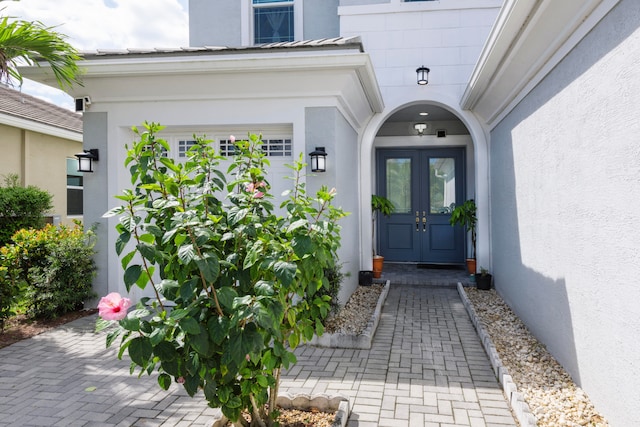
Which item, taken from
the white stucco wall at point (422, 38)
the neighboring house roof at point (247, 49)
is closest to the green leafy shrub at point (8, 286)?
the neighboring house roof at point (247, 49)

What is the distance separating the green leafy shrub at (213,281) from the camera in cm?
224

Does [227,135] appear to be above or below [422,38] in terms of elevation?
below

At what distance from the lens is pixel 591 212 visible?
3447 mm

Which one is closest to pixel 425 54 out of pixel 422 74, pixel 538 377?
pixel 422 74

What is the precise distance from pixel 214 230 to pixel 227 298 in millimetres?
455

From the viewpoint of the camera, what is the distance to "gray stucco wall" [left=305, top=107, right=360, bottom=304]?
6.17m

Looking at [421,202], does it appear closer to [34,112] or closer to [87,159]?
[87,159]

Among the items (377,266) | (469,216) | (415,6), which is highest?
(415,6)

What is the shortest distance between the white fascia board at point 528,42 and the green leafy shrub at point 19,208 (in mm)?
9562

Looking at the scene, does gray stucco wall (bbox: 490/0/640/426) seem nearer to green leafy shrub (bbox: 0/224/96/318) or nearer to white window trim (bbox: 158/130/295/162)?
white window trim (bbox: 158/130/295/162)

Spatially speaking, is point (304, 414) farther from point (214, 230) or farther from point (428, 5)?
point (428, 5)

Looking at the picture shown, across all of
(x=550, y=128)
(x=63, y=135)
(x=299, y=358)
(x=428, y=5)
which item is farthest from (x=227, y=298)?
(x=63, y=135)

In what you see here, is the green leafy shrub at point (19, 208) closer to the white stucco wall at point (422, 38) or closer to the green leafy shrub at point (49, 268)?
the green leafy shrub at point (49, 268)

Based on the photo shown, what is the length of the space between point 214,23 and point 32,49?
5.64 meters
